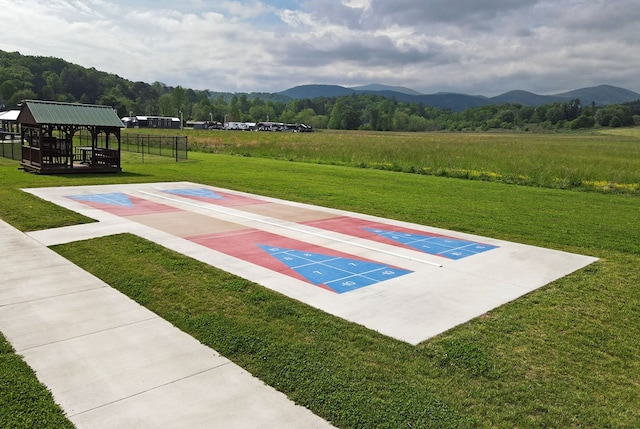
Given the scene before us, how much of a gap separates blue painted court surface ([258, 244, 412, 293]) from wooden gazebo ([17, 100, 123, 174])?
1594 centimetres

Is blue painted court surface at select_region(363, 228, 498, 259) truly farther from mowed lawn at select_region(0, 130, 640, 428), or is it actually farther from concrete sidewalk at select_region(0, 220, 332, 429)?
concrete sidewalk at select_region(0, 220, 332, 429)

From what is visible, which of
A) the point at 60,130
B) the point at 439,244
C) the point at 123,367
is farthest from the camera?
the point at 60,130

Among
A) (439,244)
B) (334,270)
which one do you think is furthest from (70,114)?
(439,244)

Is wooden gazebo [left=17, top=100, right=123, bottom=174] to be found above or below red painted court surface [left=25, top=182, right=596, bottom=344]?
above

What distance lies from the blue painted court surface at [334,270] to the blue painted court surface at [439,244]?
67.1 inches

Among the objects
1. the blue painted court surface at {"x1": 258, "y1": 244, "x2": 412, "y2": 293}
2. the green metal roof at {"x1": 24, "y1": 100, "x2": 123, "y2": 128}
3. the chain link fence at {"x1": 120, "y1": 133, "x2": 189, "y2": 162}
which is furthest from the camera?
the chain link fence at {"x1": 120, "y1": 133, "x2": 189, "y2": 162}

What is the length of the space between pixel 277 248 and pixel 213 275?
2123 millimetres

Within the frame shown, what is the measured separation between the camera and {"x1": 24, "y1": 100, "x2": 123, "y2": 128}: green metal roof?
2058 centimetres

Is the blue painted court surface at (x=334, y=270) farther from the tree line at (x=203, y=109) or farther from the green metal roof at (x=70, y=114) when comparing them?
the tree line at (x=203, y=109)

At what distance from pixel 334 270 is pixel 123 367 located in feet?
13.8

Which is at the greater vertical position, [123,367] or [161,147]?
[161,147]

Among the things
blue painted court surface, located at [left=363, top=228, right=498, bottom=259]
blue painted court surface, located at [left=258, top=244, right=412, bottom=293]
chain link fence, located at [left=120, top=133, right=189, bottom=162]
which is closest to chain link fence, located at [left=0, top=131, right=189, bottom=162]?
chain link fence, located at [left=120, top=133, right=189, bottom=162]

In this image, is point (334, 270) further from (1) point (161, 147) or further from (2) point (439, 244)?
(1) point (161, 147)

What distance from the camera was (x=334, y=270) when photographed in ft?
27.0
